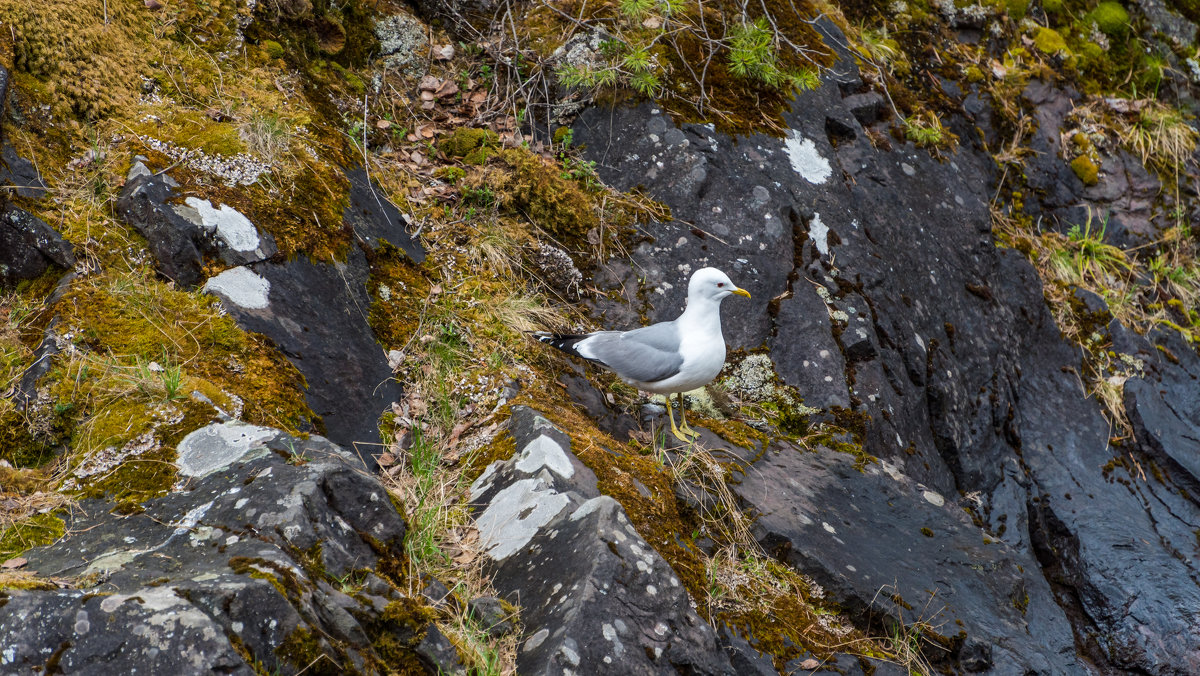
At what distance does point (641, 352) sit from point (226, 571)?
8.05 feet

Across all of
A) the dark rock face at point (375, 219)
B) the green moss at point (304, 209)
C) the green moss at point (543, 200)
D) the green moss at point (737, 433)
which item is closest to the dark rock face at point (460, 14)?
the green moss at point (543, 200)

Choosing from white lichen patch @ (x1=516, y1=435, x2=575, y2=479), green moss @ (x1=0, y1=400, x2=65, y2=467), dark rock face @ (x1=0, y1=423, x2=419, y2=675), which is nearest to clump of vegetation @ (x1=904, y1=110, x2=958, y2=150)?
white lichen patch @ (x1=516, y1=435, x2=575, y2=479)

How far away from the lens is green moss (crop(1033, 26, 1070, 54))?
7566mm

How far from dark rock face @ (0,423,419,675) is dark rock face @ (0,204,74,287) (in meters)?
1.38

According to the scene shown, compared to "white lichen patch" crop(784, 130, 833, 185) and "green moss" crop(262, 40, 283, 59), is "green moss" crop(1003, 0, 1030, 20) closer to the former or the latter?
"white lichen patch" crop(784, 130, 833, 185)

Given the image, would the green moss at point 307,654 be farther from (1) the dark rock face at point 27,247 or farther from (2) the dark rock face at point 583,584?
(1) the dark rock face at point 27,247

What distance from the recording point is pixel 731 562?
3.48 meters

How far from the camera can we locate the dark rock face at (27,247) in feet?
11.6

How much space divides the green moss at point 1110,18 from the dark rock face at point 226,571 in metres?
8.46

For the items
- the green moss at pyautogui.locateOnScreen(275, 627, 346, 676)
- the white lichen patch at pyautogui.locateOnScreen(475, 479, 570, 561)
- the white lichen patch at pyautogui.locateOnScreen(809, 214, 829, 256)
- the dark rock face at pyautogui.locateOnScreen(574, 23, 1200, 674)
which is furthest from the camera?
the white lichen patch at pyautogui.locateOnScreen(809, 214, 829, 256)

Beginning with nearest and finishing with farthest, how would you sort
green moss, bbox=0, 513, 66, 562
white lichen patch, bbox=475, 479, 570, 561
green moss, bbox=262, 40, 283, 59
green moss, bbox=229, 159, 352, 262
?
green moss, bbox=0, 513, 66, 562, white lichen patch, bbox=475, 479, 570, 561, green moss, bbox=229, 159, 352, 262, green moss, bbox=262, 40, 283, 59

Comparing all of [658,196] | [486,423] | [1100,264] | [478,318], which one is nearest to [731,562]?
[486,423]

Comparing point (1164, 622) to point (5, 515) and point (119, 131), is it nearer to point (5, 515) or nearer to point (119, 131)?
point (5, 515)

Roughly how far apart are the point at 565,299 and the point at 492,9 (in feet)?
8.85
